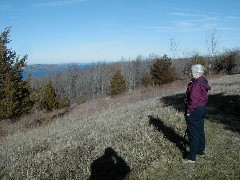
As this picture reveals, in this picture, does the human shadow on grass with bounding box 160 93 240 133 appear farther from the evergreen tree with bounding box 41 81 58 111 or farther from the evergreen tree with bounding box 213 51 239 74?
the evergreen tree with bounding box 213 51 239 74

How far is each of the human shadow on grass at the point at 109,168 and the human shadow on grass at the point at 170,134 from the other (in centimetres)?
156

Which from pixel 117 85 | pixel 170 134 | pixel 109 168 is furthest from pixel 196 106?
pixel 117 85

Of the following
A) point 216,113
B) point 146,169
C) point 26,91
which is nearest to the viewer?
point 146,169

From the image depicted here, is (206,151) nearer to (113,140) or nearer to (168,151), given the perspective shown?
(168,151)

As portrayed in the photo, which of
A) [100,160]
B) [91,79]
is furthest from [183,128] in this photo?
[91,79]

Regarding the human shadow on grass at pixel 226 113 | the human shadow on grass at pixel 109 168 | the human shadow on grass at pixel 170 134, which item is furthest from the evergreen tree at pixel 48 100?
the human shadow on grass at pixel 109 168

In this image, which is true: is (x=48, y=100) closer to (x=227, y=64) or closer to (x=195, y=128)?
(x=227, y=64)

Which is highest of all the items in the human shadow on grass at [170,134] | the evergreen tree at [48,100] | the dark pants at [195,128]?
the dark pants at [195,128]

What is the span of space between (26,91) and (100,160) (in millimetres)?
18550

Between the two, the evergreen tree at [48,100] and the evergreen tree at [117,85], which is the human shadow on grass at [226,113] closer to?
the evergreen tree at [48,100]

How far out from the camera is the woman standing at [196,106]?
6.72 metres

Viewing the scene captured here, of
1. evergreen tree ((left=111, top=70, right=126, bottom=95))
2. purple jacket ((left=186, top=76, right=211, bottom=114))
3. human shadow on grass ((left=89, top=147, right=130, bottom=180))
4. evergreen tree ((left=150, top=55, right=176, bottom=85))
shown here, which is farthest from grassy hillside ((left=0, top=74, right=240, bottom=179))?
evergreen tree ((left=111, top=70, right=126, bottom=95))

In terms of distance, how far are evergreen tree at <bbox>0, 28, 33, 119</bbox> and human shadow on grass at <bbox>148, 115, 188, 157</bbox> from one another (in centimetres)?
1400

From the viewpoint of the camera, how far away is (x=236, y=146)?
7934 millimetres
